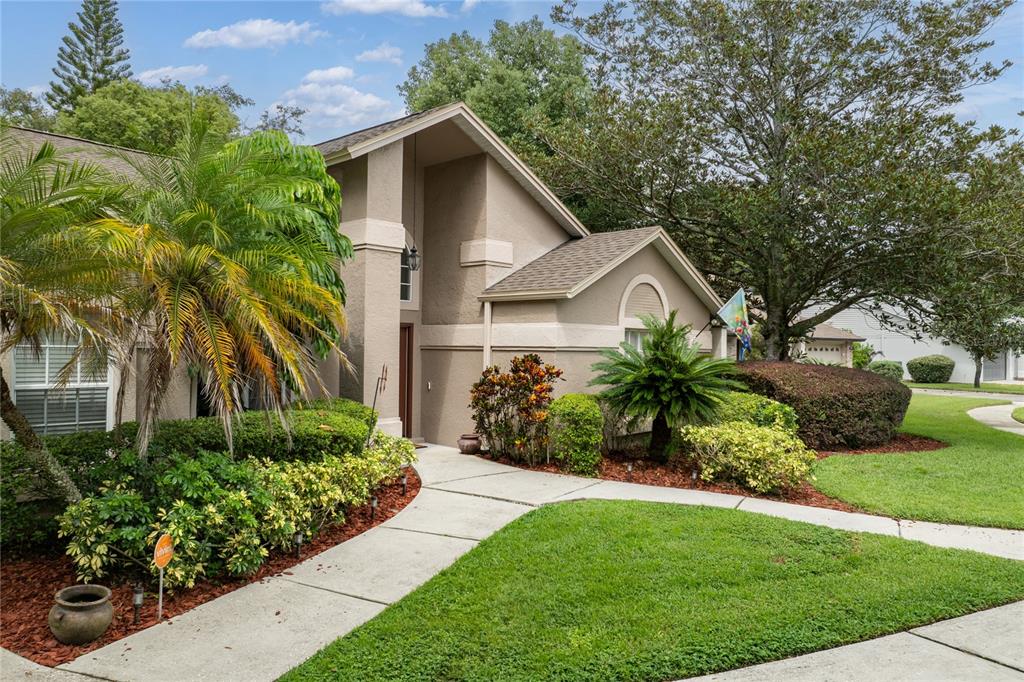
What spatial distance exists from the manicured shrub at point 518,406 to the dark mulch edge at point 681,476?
0.29 meters

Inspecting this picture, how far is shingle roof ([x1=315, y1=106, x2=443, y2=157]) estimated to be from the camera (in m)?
11.8

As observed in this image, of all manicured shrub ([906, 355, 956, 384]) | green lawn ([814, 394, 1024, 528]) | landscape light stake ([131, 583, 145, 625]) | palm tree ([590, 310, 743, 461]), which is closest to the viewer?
landscape light stake ([131, 583, 145, 625])

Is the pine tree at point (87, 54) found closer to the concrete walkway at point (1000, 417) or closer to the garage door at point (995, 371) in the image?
the concrete walkway at point (1000, 417)

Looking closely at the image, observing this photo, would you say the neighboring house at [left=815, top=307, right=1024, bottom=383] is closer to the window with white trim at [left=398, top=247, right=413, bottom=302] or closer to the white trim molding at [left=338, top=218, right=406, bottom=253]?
the window with white trim at [left=398, top=247, right=413, bottom=302]

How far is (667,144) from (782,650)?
14.8 meters

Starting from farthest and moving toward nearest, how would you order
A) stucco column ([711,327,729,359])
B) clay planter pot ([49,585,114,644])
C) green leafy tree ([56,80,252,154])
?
green leafy tree ([56,80,252,154]) < stucco column ([711,327,729,359]) < clay planter pot ([49,585,114,644])

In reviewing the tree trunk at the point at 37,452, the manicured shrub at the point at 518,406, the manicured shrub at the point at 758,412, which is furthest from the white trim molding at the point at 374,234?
the manicured shrub at the point at 758,412

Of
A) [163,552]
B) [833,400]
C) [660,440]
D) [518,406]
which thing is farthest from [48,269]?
[833,400]

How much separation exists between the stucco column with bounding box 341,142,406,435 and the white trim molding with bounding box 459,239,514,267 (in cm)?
179

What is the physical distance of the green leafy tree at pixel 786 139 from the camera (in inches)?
582

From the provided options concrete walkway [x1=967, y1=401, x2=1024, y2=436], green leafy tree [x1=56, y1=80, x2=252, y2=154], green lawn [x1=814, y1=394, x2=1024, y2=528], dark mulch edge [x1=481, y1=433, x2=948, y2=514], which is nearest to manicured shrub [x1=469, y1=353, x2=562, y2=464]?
dark mulch edge [x1=481, y1=433, x2=948, y2=514]

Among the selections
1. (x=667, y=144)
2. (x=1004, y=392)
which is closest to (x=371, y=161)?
(x=667, y=144)

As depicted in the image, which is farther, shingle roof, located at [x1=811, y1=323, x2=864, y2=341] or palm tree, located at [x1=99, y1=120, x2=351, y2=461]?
shingle roof, located at [x1=811, y1=323, x2=864, y2=341]

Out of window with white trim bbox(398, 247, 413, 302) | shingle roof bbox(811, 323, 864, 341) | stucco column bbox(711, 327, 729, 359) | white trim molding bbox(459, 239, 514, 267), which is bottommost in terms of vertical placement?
stucco column bbox(711, 327, 729, 359)
